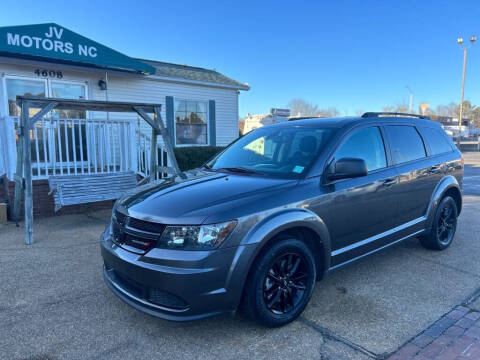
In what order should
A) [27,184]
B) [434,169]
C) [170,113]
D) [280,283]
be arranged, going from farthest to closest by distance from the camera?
[170,113]
[27,184]
[434,169]
[280,283]

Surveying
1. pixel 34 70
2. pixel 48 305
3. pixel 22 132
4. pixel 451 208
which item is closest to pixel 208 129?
pixel 34 70

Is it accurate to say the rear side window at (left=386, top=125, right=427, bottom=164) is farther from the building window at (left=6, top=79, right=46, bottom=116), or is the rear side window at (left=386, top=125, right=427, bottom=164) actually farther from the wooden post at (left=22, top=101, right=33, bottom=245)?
the building window at (left=6, top=79, right=46, bottom=116)

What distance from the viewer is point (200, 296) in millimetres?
2420

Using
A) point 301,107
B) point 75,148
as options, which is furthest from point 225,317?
point 301,107

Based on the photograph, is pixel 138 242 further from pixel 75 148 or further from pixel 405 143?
pixel 75 148

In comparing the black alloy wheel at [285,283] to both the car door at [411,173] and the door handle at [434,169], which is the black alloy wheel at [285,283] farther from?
the door handle at [434,169]

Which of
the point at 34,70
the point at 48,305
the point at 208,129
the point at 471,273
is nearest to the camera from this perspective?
the point at 48,305

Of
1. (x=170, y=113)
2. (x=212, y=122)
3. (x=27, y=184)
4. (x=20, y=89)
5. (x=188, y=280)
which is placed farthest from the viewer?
(x=212, y=122)

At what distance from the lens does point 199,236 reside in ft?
8.08

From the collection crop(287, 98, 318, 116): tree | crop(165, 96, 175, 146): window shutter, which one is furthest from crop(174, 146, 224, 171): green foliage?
crop(287, 98, 318, 116): tree

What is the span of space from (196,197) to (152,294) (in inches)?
31.2

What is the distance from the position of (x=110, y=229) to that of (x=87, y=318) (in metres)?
0.78

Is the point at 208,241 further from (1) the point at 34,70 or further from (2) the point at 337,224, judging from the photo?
(1) the point at 34,70

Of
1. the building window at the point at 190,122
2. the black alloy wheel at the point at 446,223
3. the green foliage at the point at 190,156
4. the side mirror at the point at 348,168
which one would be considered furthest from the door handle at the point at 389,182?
the building window at the point at 190,122
